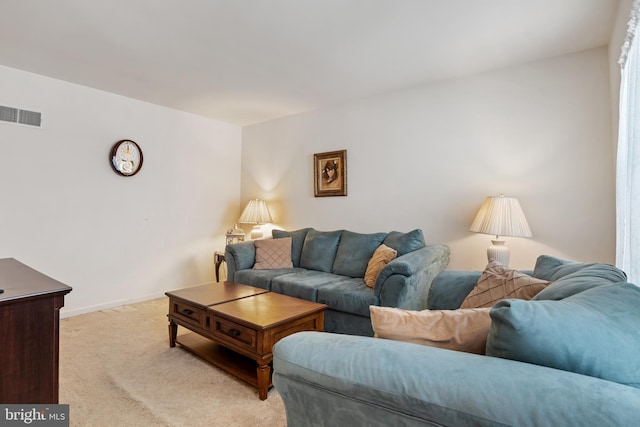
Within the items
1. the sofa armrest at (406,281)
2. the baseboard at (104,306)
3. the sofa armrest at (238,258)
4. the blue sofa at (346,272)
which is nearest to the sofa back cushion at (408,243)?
the blue sofa at (346,272)

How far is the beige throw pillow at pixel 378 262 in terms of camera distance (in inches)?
112

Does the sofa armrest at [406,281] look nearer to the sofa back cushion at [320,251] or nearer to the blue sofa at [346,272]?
the blue sofa at [346,272]

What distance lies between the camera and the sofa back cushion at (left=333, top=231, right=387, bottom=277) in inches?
129

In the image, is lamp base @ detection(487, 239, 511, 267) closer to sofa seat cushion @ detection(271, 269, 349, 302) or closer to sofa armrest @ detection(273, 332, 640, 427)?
sofa seat cushion @ detection(271, 269, 349, 302)

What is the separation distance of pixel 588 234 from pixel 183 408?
3165 mm

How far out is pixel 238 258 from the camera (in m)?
3.51

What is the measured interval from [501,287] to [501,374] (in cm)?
89

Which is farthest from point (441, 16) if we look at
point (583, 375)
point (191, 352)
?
point (191, 352)

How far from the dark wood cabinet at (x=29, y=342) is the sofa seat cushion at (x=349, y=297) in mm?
1829

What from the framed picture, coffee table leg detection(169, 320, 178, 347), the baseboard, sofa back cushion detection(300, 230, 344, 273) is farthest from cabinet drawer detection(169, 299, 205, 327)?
the framed picture

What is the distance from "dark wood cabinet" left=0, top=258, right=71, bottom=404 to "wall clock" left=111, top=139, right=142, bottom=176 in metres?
2.69

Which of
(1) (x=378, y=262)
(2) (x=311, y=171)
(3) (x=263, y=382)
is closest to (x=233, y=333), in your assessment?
(3) (x=263, y=382)

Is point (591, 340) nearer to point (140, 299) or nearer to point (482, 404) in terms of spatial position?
point (482, 404)

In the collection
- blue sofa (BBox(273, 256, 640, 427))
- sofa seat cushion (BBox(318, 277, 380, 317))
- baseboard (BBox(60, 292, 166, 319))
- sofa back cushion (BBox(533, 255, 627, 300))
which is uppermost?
sofa back cushion (BBox(533, 255, 627, 300))
